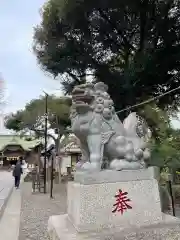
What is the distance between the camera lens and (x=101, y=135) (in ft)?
12.9

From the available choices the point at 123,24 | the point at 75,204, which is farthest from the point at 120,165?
the point at 123,24

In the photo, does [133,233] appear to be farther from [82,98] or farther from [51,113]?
[51,113]

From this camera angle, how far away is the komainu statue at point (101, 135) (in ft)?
12.8

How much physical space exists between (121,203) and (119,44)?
1042 centimetres

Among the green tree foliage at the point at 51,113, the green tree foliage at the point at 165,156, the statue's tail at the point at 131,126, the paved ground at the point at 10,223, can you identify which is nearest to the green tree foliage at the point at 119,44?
the green tree foliage at the point at 165,156

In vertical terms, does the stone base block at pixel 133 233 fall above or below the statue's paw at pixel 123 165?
below

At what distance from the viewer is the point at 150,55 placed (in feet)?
39.3

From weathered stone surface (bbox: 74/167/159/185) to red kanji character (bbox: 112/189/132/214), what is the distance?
17 centimetres

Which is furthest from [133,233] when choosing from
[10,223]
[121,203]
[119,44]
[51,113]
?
[51,113]

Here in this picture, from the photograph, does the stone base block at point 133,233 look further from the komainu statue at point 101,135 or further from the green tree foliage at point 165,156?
the green tree foliage at point 165,156

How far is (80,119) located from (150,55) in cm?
867

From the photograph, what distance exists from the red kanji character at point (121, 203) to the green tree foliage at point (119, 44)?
8505 millimetres

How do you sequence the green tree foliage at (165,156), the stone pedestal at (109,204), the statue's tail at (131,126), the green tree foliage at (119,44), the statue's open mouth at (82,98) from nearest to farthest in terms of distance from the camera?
the stone pedestal at (109,204), the statue's open mouth at (82,98), the statue's tail at (131,126), the green tree foliage at (165,156), the green tree foliage at (119,44)

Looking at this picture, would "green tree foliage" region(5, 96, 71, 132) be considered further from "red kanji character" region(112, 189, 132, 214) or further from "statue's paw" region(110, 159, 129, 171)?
"red kanji character" region(112, 189, 132, 214)
